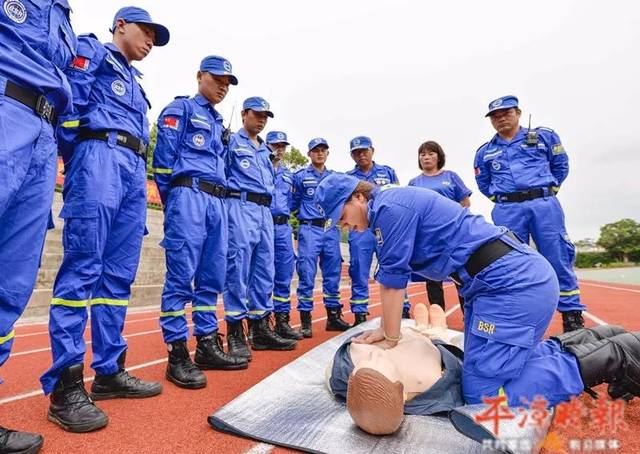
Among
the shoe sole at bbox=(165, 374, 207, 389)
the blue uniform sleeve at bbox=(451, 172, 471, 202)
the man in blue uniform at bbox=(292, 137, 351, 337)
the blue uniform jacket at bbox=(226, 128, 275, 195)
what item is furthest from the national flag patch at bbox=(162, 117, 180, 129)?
the blue uniform sleeve at bbox=(451, 172, 471, 202)

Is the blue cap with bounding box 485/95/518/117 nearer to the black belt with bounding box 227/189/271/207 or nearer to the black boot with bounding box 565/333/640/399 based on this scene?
the black belt with bounding box 227/189/271/207

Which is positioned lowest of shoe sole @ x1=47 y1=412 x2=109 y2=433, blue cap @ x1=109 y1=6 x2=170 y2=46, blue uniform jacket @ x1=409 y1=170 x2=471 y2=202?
shoe sole @ x1=47 y1=412 x2=109 y2=433

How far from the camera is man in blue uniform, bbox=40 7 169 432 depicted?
6.63ft

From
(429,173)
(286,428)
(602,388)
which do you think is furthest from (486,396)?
(429,173)

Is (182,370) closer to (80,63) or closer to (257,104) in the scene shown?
(80,63)

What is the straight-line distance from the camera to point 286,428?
5.91 ft

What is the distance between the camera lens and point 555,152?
4258 millimetres

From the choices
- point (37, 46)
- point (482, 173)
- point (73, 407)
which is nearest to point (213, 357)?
point (73, 407)

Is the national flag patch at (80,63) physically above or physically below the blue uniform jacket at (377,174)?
above

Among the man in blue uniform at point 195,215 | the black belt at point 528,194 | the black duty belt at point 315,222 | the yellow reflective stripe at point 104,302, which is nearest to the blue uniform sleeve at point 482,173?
the black belt at point 528,194

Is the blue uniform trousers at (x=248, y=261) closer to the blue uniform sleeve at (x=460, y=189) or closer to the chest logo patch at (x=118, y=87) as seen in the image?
the chest logo patch at (x=118, y=87)

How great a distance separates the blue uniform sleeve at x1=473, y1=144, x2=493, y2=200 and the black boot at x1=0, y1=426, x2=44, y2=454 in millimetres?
4347

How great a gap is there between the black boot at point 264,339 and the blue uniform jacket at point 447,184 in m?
2.60

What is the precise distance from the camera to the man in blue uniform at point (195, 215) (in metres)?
2.85
